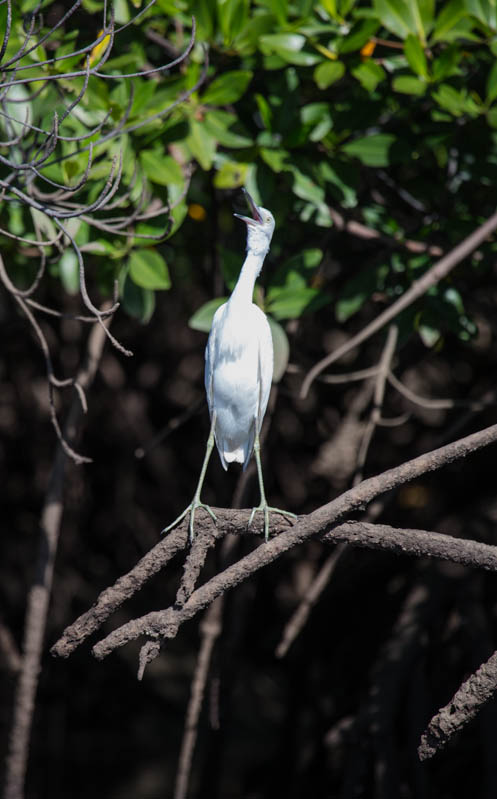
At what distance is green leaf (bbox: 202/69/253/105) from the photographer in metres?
1.91

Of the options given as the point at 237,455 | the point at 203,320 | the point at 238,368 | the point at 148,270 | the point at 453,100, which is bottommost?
the point at 237,455

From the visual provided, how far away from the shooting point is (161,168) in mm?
1893

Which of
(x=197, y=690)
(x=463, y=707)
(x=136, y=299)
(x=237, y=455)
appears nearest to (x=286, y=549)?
(x=463, y=707)

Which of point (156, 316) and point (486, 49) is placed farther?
point (156, 316)

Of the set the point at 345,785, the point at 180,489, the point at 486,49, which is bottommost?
the point at 345,785

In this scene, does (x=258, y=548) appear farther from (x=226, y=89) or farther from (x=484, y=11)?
(x=484, y=11)

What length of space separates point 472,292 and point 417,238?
563 millimetres

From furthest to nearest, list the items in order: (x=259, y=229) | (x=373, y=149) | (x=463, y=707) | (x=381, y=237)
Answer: (x=381, y=237), (x=373, y=149), (x=259, y=229), (x=463, y=707)

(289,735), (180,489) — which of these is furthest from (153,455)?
(289,735)

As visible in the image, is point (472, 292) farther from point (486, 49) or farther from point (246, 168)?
point (246, 168)

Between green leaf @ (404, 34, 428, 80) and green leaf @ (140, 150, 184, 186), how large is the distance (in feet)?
1.86

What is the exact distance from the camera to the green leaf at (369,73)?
1.96m

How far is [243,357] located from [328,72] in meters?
0.76

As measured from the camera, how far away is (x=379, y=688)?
2.63 meters
